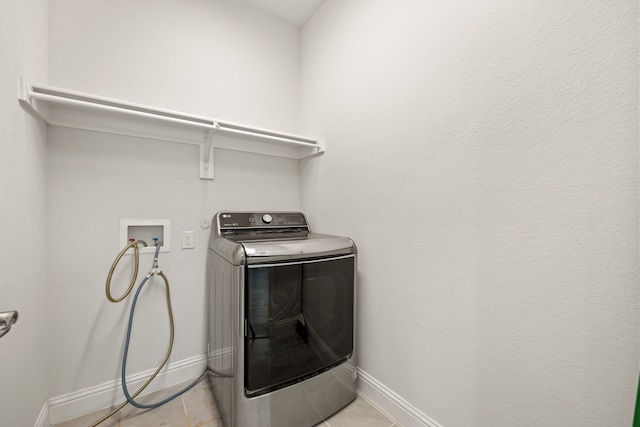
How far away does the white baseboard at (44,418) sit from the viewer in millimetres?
1062

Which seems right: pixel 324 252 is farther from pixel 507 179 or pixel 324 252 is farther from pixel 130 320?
pixel 130 320

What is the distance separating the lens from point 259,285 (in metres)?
1.03

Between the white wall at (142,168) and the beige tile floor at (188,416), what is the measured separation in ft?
0.58

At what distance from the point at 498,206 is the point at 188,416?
1760 mm

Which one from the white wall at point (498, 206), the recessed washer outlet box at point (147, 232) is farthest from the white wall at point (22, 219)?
the white wall at point (498, 206)

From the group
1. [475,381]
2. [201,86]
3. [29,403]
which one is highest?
[201,86]

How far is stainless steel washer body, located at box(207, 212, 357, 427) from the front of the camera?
1016 millimetres

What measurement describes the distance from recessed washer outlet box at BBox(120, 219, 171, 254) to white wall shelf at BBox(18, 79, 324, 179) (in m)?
0.39

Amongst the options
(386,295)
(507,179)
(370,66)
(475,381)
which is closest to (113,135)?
(370,66)

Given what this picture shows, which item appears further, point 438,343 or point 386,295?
point 386,295

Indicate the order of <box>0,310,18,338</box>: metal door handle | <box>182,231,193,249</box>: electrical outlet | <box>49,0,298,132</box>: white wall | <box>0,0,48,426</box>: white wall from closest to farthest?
<box>0,310,18,338</box>: metal door handle → <box>0,0,48,426</box>: white wall → <box>49,0,298,132</box>: white wall → <box>182,231,193,249</box>: electrical outlet

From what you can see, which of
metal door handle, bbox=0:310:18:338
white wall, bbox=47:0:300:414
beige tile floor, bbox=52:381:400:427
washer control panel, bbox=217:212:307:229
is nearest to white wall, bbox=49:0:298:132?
white wall, bbox=47:0:300:414

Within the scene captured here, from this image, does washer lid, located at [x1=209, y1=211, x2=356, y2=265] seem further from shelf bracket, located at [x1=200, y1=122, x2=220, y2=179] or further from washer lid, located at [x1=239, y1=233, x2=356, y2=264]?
shelf bracket, located at [x1=200, y1=122, x2=220, y2=179]

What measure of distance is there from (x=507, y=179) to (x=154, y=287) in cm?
184
